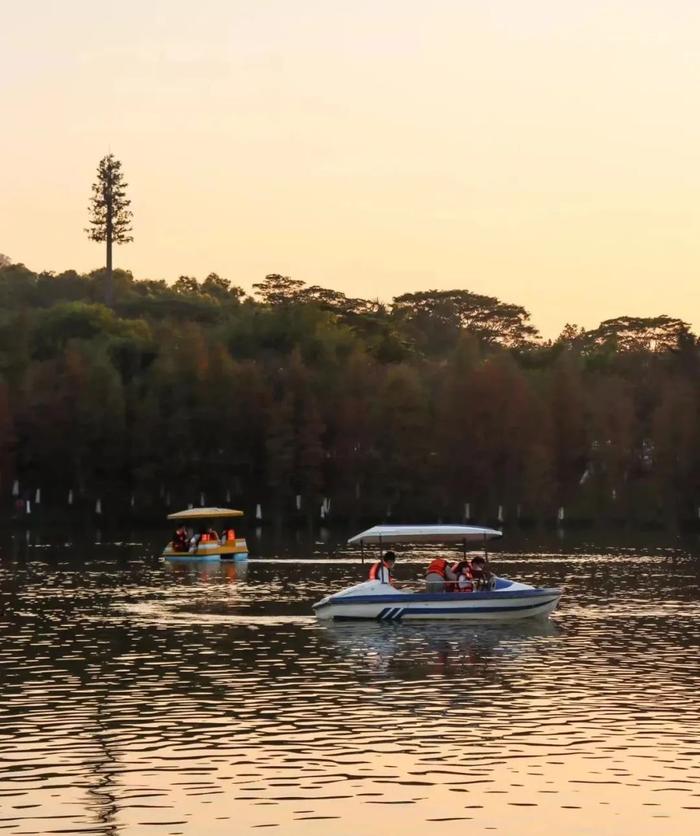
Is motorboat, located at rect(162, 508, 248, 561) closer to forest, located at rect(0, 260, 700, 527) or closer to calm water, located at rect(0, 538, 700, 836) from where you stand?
calm water, located at rect(0, 538, 700, 836)

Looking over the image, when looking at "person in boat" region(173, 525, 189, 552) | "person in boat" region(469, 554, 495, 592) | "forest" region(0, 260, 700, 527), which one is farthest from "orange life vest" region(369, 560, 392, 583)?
"forest" region(0, 260, 700, 527)

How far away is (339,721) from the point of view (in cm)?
4081

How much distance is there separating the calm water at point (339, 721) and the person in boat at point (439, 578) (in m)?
3.01

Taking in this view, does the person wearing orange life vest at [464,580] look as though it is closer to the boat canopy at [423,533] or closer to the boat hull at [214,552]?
the boat canopy at [423,533]

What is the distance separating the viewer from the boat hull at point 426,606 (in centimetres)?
6488

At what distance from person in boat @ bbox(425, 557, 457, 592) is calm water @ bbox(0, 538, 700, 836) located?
3008 millimetres

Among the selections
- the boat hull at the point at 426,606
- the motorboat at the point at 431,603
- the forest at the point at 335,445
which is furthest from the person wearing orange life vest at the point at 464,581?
the forest at the point at 335,445

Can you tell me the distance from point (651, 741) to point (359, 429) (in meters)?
143

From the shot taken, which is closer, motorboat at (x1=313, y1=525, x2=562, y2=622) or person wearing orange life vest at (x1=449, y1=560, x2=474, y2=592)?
motorboat at (x1=313, y1=525, x2=562, y2=622)

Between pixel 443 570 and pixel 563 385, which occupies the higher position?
pixel 563 385

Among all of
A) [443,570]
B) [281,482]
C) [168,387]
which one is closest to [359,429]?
[281,482]

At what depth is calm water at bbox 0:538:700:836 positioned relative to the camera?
1214 inches

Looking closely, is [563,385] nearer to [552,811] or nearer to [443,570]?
[443,570]

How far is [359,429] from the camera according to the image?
591ft
